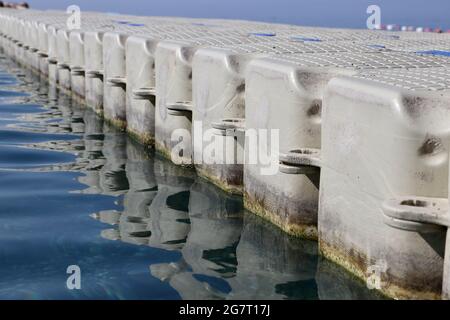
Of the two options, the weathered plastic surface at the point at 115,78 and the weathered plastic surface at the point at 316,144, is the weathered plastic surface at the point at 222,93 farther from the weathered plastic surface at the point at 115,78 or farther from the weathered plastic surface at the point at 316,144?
the weathered plastic surface at the point at 115,78

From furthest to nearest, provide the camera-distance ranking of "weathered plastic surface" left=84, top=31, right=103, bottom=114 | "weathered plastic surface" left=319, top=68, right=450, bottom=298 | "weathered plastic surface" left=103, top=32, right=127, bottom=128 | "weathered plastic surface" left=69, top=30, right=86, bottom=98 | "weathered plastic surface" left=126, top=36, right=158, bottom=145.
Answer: "weathered plastic surface" left=69, top=30, right=86, bottom=98
"weathered plastic surface" left=84, top=31, right=103, bottom=114
"weathered plastic surface" left=103, top=32, right=127, bottom=128
"weathered plastic surface" left=126, top=36, right=158, bottom=145
"weathered plastic surface" left=319, top=68, right=450, bottom=298

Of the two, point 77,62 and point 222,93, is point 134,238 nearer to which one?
point 222,93

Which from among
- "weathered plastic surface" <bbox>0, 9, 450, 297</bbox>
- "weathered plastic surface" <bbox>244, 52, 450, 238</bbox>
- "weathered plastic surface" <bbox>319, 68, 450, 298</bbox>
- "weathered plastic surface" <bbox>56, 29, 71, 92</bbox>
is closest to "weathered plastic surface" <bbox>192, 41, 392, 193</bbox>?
"weathered plastic surface" <bbox>0, 9, 450, 297</bbox>

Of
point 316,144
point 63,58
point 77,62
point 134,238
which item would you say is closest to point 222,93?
point 316,144

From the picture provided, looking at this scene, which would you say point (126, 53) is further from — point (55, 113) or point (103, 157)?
point (55, 113)

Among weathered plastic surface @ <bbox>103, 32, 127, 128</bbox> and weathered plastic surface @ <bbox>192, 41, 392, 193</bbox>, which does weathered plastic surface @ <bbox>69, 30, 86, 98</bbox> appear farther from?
weathered plastic surface @ <bbox>192, 41, 392, 193</bbox>
